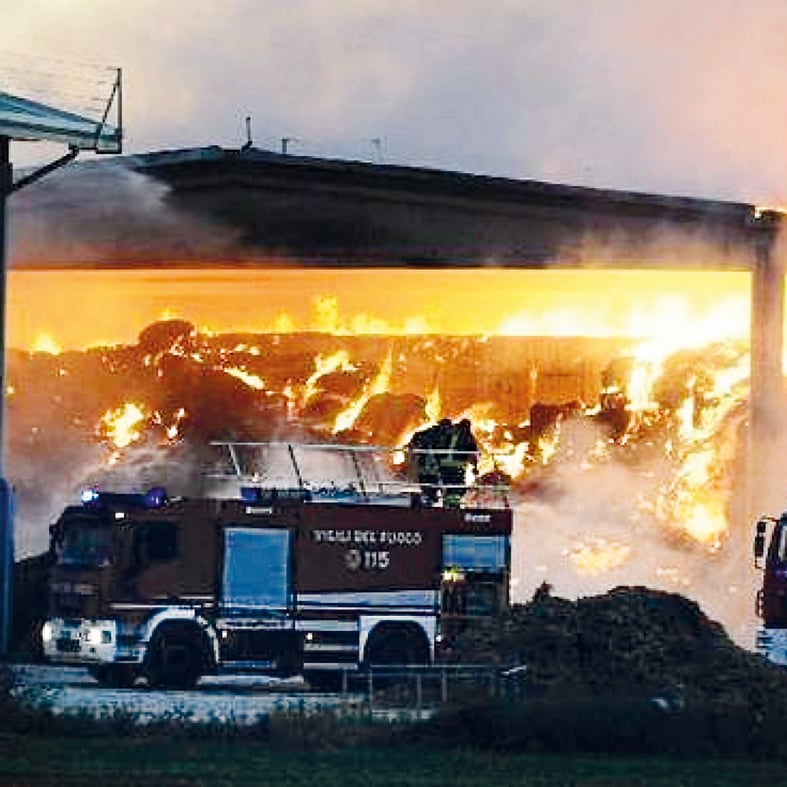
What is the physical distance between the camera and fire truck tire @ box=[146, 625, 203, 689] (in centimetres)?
3528

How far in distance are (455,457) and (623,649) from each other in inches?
286

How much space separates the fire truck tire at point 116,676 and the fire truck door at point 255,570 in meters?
1.43

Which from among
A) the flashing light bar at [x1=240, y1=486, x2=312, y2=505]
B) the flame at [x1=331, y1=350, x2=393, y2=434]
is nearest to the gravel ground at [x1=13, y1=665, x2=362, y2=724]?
the flashing light bar at [x1=240, y1=486, x2=312, y2=505]

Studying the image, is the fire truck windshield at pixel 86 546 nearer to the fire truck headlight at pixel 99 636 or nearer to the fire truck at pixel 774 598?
the fire truck headlight at pixel 99 636

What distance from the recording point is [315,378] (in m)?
47.1

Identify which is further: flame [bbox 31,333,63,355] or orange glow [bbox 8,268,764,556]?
flame [bbox 31,333,63,355]

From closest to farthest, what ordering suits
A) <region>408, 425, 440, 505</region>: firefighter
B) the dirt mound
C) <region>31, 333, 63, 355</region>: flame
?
the dirt mound
<region>408, 425, 440, 505</region>: firefighter
<region>31, 333, 63, 355</region>: flame

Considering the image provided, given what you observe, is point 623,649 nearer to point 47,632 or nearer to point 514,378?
point 47,632

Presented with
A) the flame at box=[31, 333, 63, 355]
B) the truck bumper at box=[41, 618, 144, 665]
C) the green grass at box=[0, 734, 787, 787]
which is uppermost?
the flame at box=[31, 333, 63, 355]

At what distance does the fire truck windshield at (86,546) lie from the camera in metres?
35.3

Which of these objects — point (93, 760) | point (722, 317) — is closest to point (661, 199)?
point (722, 317)

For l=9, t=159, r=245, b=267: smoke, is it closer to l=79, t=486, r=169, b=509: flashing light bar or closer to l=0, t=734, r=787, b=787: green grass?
l=79, t=486, r=169, b=509: flashing light bar

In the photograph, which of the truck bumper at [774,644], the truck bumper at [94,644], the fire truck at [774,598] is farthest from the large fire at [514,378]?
the truck bumper at [94,644]

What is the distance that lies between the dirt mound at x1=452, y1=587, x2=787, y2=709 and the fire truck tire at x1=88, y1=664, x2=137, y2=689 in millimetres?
3938
